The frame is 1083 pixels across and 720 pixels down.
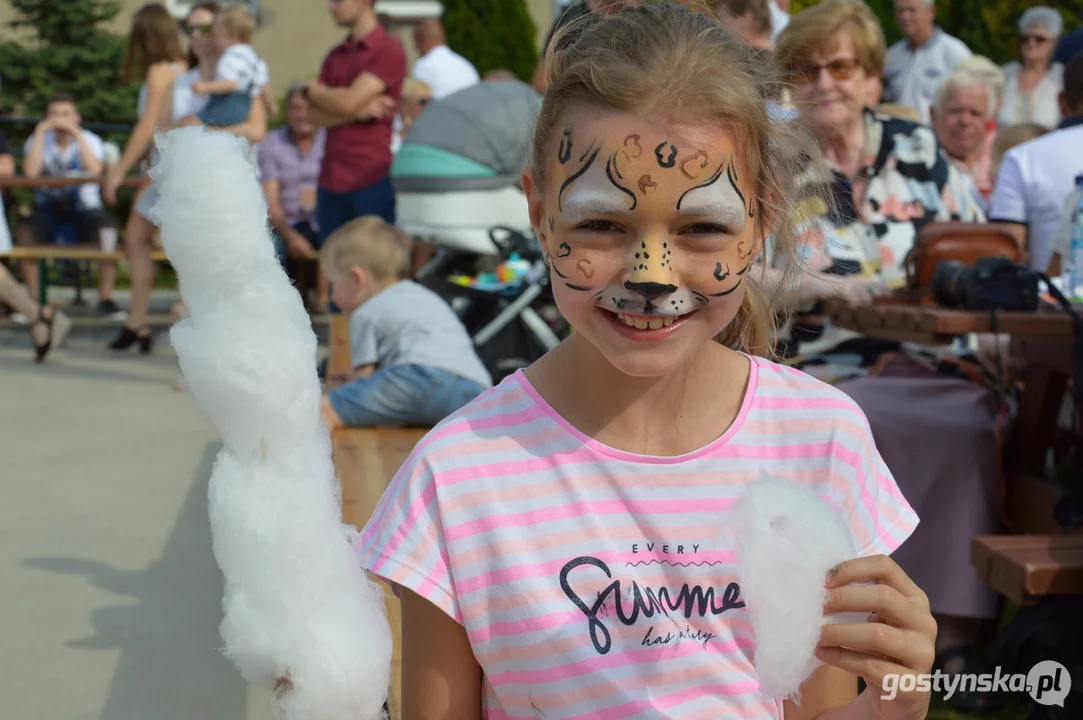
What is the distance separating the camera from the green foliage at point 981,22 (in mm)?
15398

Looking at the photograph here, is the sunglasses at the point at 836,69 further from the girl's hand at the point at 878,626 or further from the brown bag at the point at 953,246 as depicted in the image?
the girl's hand at the point at 878,626

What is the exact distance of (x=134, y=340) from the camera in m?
8.92

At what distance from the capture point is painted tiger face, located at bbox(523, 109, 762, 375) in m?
1.52

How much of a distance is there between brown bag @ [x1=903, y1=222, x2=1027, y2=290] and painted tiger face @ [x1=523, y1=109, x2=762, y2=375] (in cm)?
237

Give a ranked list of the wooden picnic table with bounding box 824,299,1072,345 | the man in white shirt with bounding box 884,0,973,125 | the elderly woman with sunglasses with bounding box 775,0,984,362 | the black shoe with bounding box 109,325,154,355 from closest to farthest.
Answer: the wooden picnic table with bounding box 824,299,1072,345 < the elderly woman with sunglasses with bounding box 775,0,984,362 < the man in white shirt with bounding box 884,0,973,125 < the black shoe with bounding box 109,325,154,355

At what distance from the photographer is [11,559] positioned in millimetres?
4453

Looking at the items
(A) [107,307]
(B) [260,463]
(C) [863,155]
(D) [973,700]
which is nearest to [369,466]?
(D) [973,700]

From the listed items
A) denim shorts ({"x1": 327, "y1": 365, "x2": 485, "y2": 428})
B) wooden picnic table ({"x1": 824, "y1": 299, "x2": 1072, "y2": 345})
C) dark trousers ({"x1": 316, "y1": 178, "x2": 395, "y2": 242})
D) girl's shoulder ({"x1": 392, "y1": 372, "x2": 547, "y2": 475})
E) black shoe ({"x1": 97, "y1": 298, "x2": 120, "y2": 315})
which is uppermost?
girl's shoulder ({"x1": 392, "y1": 372, "x2": 547, "y2": 475})

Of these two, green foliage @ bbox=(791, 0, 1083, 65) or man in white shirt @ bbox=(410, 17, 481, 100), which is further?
green foliage @ bbox=(791, 0, 1083, 65)

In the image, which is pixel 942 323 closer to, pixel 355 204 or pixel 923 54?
pixel 355 204

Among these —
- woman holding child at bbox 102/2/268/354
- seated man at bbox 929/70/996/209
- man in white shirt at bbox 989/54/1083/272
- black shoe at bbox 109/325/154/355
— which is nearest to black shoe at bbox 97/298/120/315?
black shoe at bbox 109/325/154/355

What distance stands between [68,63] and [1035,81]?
15202 mm

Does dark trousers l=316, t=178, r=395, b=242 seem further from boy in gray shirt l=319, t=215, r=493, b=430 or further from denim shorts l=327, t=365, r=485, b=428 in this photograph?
denim shorts l=327, t=365, r=485, b=428

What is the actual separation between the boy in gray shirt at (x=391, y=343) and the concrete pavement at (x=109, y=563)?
779 mm
